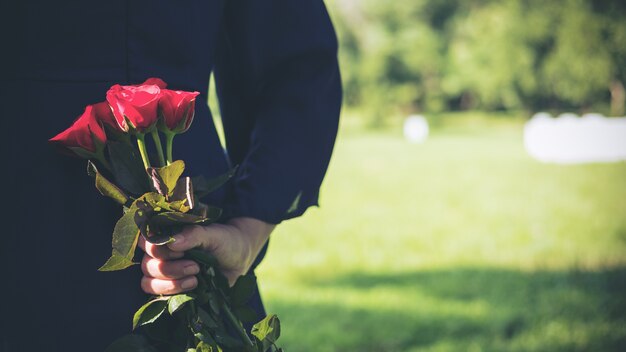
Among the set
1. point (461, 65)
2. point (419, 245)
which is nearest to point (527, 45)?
point (461, 65)

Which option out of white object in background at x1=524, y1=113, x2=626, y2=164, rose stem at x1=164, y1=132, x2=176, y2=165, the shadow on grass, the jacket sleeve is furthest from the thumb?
white object in background at x1=524, y1=113, x2=626, y2=164

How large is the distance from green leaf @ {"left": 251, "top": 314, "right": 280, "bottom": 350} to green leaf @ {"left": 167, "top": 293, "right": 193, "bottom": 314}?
117 millimetres

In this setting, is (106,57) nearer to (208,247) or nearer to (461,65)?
(208,247)

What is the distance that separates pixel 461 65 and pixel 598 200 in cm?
2744

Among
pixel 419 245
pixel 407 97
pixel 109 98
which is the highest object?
pixel 109 98

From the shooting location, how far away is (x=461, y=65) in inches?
1366

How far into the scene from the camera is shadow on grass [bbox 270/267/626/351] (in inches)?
153

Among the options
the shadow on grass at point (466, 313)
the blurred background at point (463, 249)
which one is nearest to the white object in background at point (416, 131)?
the blurred background at point (463, 249)

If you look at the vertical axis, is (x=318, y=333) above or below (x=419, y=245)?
above

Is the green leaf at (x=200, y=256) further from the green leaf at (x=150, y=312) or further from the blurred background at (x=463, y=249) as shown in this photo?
the blurred background at (x=463, y=249)

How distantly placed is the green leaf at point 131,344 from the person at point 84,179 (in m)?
0.05

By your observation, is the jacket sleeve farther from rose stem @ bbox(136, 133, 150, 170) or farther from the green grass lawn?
the green grass lawn

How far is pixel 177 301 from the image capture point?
875mm

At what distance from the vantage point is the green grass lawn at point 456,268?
4.02 meters
